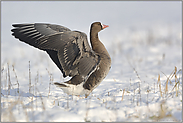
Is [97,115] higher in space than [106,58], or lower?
lower

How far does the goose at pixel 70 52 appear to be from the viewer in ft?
16.7

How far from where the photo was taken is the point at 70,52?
16.9 feet

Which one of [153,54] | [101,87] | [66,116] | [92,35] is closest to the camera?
[66,116]

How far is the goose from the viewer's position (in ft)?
16.7

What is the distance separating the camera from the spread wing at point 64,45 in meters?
5.09

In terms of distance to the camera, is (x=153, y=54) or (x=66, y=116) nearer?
(x=66, y=116)

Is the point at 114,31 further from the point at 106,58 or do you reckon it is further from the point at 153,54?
the point at 106,58

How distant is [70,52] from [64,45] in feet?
0.72

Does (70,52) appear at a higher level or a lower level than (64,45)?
lower

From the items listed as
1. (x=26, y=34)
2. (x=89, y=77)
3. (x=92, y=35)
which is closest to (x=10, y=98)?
(x=26, y=34)

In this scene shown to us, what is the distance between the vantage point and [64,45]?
510 centimetres

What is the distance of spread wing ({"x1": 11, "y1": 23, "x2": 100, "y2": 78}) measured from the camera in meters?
5.09

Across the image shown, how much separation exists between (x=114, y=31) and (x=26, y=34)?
1777 cm

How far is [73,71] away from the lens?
214 inches
